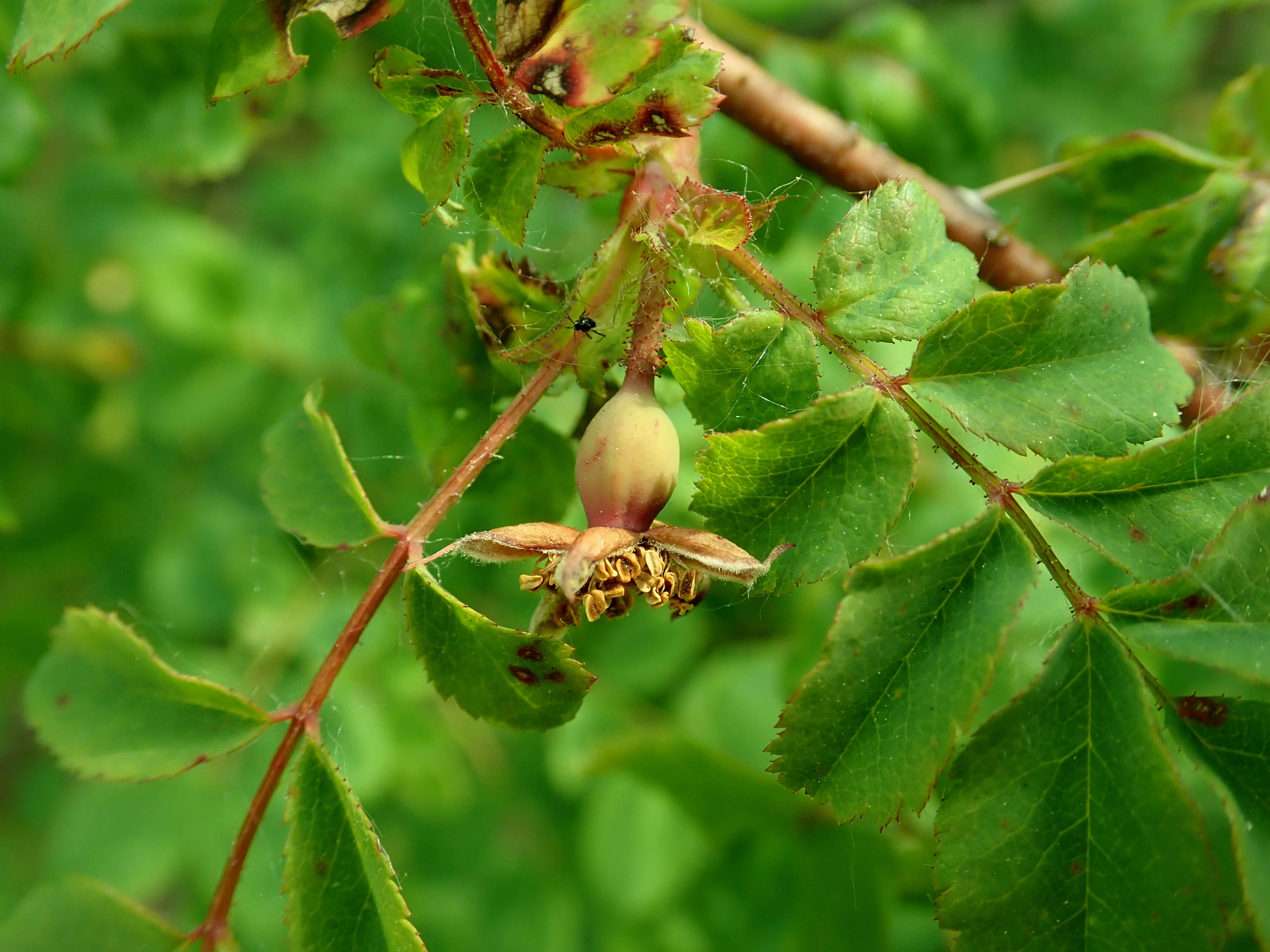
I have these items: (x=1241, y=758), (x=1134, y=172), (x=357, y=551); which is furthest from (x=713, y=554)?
(x=357, y=551)

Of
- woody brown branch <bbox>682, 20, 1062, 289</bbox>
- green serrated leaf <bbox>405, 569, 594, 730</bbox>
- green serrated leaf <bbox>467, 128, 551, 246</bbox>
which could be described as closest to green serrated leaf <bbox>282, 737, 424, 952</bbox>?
green serrated leaf <bbox>405, 569, 594, 730</bbox>

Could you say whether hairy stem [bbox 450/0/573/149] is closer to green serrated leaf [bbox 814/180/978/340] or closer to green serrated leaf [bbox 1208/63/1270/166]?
green serrated leaf [bbox 814/180/978/340]

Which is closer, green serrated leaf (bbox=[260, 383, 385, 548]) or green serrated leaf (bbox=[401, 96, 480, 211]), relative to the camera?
green serrated leaf (bbox=[401, 96, 480, 211])

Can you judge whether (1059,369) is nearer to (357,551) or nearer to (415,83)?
(415,83)

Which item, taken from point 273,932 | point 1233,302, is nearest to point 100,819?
point 273,932

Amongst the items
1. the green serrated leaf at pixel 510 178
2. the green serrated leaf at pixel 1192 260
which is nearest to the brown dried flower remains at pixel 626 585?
the green serrated leaf at pixel 510 178

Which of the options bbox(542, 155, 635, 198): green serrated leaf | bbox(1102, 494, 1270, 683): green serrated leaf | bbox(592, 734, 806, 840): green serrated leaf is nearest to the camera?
bbox(1102, 494, 1270, 683): green serrated leaf

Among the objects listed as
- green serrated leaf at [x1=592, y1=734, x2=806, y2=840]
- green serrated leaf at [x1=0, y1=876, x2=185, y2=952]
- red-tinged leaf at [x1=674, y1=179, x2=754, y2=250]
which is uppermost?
red-tinged leaf at [x1=674, y1=179, x2=754, y2=250]

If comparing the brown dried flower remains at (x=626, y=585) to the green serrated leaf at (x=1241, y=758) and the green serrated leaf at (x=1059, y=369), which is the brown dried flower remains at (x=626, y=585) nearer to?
the green serrated leaf at (x=1059, y=369)
